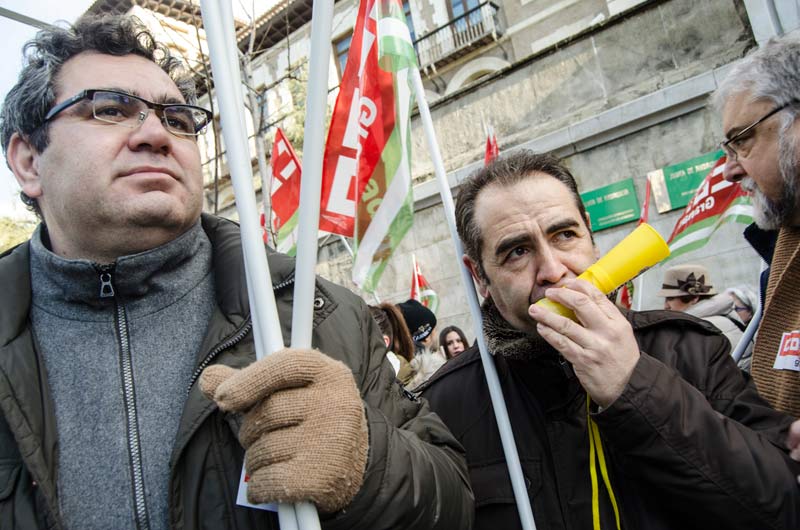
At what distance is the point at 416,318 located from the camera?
4746 mm

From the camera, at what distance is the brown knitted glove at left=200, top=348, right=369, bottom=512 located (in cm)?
80

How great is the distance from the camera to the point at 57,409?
1190mm

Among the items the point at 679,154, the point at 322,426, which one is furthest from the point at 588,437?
the point at 679,154

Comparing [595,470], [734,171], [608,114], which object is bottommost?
[595,470]

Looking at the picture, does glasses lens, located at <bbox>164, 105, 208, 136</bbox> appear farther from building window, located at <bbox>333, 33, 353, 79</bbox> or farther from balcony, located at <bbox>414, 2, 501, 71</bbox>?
building window, located at <bbox>333, 33, 353, 79</bbox>

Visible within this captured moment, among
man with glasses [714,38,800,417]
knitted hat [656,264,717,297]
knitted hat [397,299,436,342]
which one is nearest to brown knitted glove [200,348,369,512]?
man with glasses [714,38,800,417]

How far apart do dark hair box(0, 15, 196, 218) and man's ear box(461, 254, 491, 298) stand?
3.67ft

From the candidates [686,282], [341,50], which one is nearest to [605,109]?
[686,282]

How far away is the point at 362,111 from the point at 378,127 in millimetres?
104

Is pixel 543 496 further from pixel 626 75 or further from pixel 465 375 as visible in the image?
pixel 626 75

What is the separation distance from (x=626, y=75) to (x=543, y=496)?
744 cm

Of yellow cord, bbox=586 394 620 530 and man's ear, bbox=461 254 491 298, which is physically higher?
man's ear, bbox=461 254 491 298

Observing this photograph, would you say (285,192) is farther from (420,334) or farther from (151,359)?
(151,359)

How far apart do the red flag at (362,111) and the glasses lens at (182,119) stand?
0.99 m
